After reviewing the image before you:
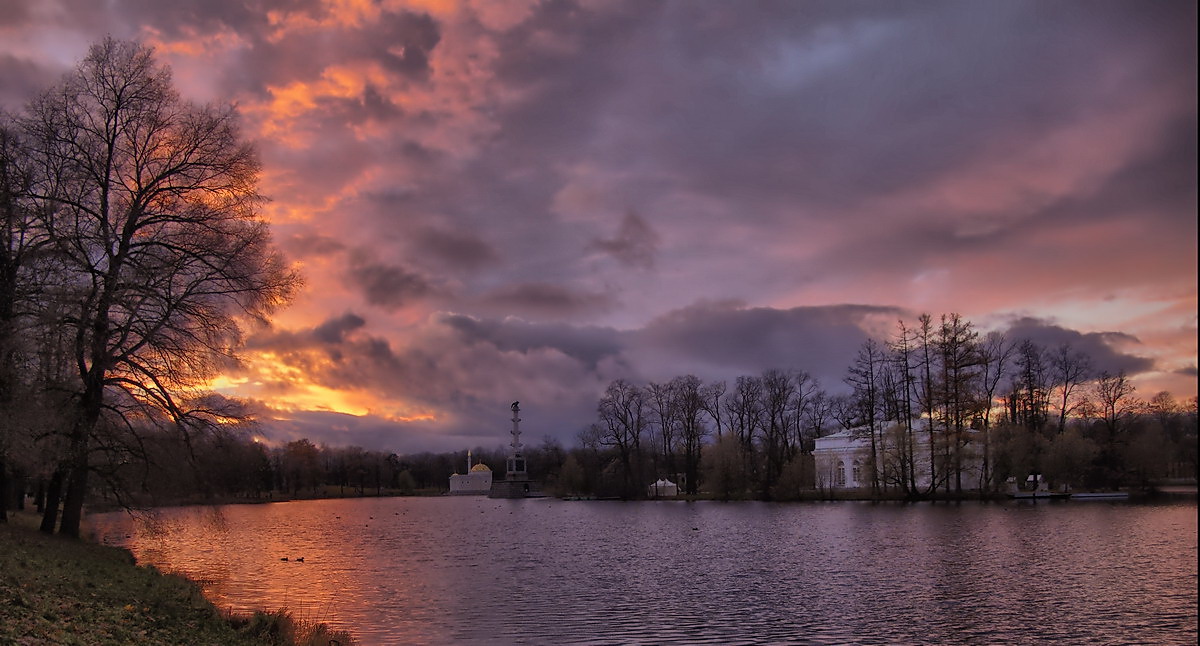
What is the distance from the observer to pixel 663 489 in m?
100

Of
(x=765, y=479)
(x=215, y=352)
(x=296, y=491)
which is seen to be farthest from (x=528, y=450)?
(x=215, y=352)

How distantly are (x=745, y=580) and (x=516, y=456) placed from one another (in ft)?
401

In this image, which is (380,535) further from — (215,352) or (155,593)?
(155,593)

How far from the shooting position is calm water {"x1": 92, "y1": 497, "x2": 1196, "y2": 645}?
1845 cm

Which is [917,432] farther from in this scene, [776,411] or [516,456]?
[516,456]

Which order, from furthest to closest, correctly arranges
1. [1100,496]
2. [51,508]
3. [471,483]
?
[471,483]
[1100,496]
[51,508]

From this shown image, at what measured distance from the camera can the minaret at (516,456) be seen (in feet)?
468

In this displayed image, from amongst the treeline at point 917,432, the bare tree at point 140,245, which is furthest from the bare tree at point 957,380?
the bare tree at point 140,245

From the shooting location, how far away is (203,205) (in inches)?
965

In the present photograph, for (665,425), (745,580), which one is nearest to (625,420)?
(665,425)

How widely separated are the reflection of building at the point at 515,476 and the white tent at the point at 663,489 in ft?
143

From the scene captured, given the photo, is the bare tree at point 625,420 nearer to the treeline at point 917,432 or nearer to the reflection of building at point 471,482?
the treeline at point 917,432

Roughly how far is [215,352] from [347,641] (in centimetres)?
1121

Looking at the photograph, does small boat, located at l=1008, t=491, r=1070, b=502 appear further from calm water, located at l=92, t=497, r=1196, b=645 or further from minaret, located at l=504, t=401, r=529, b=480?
minaret, located at l=504, t=401, r=529, b=480
